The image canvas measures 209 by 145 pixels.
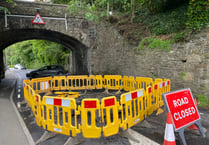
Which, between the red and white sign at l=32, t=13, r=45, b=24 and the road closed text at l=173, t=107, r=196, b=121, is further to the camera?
the red and white sign at l=32, t=13, r=45, b=24

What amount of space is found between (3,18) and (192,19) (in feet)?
37.9

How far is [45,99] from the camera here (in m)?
3.94

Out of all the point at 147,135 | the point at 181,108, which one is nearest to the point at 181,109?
the point at 181,108

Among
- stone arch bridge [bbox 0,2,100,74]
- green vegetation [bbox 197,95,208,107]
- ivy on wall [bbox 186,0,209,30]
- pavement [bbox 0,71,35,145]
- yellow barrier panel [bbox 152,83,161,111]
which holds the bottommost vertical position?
pavement [bbox 0,71,35,145]

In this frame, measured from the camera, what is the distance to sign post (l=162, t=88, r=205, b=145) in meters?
3.25

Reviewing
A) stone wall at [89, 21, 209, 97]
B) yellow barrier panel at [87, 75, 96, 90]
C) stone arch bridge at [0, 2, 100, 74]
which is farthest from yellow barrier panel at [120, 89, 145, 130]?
stone arch bridge at [0, 2, 100, 74]

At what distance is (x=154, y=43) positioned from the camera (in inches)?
334

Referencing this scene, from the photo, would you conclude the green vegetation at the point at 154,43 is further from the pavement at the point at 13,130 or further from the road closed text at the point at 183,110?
the pavement at the point at 13,130

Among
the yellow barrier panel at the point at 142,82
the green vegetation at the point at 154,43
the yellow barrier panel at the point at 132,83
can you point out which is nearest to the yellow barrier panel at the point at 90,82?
the yellow barrier panel at the point at 132,83

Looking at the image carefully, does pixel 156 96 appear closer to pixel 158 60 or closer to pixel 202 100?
pixel 202 100

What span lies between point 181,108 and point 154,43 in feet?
18.5

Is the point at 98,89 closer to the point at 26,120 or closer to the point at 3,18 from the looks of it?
the point at 26,120

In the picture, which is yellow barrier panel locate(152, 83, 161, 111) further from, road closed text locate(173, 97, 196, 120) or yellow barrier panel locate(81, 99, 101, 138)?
yellow barrier panel locate(81, 99, 101, 138)

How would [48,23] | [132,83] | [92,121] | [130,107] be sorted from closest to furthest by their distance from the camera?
1. [92,121]
2. [130,107]
3. [132,83]
4. [48,23]
